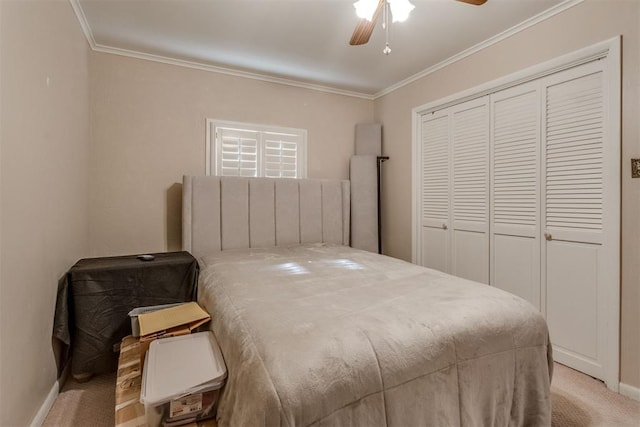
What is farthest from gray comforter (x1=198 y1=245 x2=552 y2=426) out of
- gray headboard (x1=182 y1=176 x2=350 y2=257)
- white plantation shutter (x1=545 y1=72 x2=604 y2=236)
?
gray headboard (x1=182 y1=176 x2=350 y2=257)

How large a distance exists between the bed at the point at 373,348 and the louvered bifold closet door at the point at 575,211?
3.26ft

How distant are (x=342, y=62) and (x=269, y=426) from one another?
10.4 ft

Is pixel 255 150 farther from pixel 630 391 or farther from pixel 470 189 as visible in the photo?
pixel 630 391

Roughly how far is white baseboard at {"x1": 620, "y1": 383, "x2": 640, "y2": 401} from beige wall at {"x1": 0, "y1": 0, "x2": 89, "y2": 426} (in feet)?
10.8

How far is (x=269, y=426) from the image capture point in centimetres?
93

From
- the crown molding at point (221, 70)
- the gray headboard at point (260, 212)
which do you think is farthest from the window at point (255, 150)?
the crown molding at point (221, 70)

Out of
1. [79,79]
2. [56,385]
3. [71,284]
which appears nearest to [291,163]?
[79,79]

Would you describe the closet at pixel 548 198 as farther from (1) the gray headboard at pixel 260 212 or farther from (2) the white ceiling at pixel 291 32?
(1) the gray headboard at pixel 260 212

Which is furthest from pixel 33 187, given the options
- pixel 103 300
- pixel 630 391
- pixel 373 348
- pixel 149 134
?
pixel 630 391

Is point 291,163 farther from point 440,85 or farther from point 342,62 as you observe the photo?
point 440,85

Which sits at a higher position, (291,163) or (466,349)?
(291,163)

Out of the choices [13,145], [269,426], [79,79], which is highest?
[79,79]

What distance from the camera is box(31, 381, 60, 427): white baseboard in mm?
1642

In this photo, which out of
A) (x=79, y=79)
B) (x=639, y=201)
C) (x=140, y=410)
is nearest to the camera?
(x=140, y=410)
